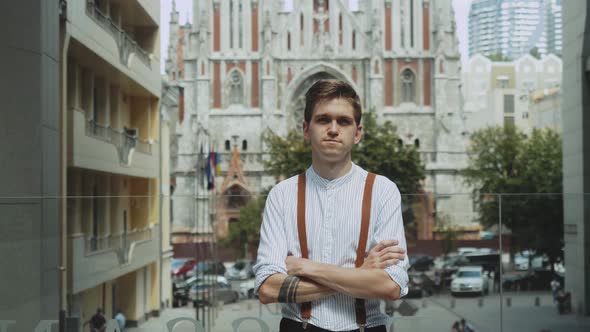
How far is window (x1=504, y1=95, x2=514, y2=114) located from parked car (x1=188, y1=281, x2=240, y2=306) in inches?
2778

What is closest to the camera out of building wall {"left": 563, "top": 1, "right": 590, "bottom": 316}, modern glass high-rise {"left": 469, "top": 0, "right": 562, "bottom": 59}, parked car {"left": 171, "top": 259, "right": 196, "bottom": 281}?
parked car {"left": 171, "top": 259, "right": 196, "bottom": 281}

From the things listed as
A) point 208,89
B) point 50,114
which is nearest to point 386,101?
point 208,89

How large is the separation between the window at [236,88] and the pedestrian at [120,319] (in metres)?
40.6

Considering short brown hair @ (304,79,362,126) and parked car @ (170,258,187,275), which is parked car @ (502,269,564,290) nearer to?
parked car @ (170,258,187,275)

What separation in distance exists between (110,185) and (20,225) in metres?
3.95

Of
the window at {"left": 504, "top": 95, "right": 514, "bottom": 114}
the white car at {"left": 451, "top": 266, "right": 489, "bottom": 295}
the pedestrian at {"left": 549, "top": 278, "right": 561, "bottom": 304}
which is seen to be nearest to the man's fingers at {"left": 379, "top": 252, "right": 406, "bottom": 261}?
the white car at {"left": 451, "top": 266, "right": 489, "bottom": 295}

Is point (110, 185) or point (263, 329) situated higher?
point (110, 185)

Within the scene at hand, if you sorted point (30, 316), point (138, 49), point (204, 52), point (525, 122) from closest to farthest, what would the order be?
point (30, 316)
point (138, 49)
point (204, 52)
point (525, 122)

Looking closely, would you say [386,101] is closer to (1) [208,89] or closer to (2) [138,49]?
(1) [208,89]

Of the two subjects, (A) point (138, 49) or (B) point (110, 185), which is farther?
(A) point (138, 49)

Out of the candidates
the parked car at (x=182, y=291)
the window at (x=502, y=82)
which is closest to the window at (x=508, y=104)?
the window at (x=502, y=82)

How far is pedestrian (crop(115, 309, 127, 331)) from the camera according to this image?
5.39 m

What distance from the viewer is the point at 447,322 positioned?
545 cm

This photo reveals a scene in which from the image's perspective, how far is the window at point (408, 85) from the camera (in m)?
46.5
